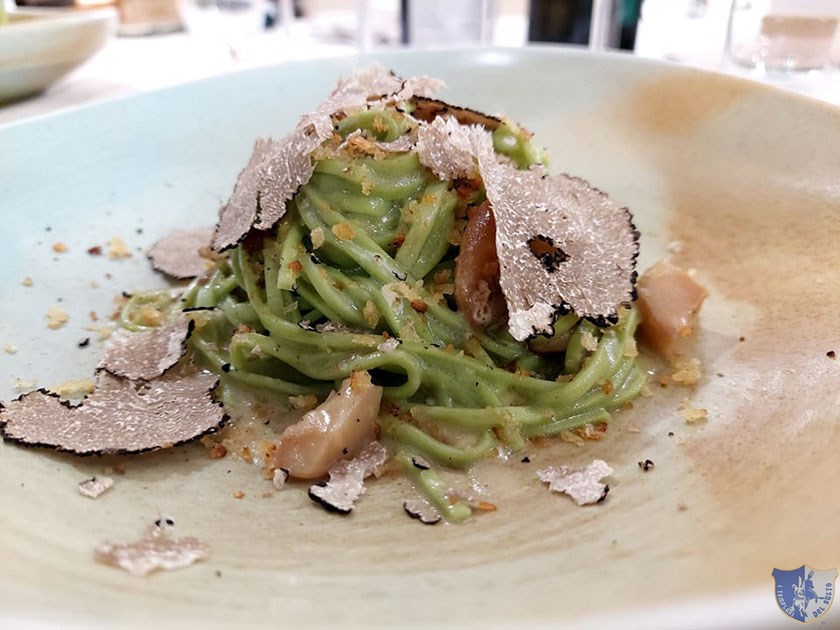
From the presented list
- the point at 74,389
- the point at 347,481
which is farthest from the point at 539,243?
the point at 74,389

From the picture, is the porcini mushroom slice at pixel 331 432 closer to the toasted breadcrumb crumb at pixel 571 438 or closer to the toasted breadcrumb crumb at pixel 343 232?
the toasted breadcrumb crumb at pixel 343 232

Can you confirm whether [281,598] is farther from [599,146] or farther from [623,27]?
[623,27]

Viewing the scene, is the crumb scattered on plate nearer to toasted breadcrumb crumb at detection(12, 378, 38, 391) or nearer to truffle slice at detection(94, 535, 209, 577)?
truffle slice at detection(94, 535, 209, 577)

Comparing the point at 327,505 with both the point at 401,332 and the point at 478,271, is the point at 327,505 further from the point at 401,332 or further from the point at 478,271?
the point at 478,271

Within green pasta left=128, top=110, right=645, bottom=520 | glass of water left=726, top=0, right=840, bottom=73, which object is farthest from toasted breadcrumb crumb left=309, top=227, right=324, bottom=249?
glass of water left=726, top=0, right=840, bottom=73

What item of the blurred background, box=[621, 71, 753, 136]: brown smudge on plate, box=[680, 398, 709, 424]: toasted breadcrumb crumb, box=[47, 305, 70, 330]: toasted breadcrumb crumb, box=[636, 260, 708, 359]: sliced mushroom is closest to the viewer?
box=[680, 398, 709, 424]: toasted breadcrumb crumb
